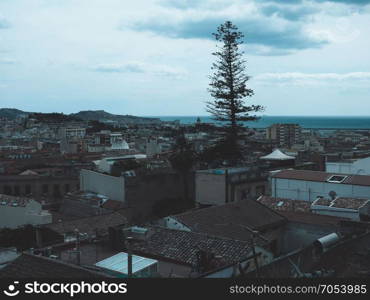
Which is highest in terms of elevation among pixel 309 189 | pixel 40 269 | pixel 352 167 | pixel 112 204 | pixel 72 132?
pixel 72 132

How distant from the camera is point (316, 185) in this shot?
22.5 meters

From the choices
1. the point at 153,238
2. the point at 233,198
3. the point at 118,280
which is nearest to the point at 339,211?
the point at 233,198

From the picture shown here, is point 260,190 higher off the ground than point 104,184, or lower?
lower

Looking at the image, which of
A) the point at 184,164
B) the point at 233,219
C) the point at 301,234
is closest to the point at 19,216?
the point at 184,164

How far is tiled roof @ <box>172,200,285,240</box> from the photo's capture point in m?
16.3

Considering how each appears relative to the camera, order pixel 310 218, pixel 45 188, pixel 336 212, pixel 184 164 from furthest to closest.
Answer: pixel 45 188, pixel 184 164, pixel 336 212, pixel 310 218

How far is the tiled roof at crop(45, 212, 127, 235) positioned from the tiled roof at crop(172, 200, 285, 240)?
4.54m

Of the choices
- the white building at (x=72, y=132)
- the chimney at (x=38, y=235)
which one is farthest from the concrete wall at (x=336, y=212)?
the white building at (x=72, y=132)

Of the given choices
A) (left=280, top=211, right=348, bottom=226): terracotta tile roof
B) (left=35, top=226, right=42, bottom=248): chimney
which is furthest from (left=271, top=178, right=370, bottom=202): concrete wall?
(left=35, top=226, right=42, bottom=248): chimney

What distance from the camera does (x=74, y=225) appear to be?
20.8m

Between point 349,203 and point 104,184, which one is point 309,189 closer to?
point 349,203

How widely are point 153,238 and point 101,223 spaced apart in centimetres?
779

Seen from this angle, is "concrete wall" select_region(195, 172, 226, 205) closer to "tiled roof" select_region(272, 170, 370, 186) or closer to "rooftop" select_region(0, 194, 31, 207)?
"tiled roof" select_region(272, 170, 370, 186)

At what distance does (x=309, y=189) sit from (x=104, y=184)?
1156 centimetres
